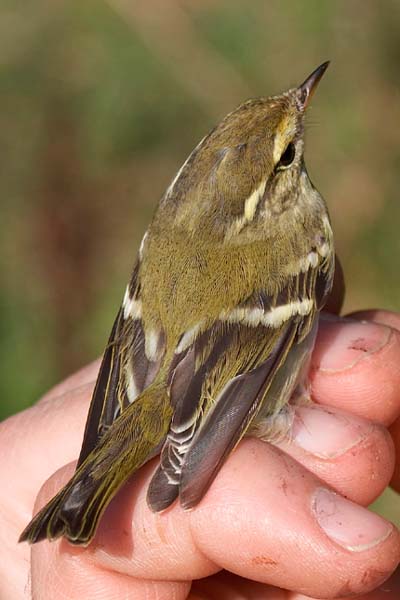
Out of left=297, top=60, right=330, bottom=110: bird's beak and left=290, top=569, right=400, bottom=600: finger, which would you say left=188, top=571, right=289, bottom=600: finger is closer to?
left=290, top=569, right=400, bottom=600: finger

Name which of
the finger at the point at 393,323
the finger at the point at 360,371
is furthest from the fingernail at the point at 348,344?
the finger at the point at 393,323

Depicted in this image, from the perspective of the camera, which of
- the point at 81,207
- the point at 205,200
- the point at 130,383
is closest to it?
the point at 130,383

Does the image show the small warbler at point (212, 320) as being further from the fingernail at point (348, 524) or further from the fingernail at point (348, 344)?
the fingernail at point (348, 524)

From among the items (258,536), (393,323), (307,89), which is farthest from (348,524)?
(307,89)

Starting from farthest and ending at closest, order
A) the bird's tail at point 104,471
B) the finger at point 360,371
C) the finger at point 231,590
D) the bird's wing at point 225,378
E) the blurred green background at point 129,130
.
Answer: the blurred green background at point 129,130, the finger at point 360,371, the finger at point 231,590, the bird's wing at point 225,378, the bird's tail at point 104,471

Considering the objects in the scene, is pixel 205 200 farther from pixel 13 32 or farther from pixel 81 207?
pixel 13 32

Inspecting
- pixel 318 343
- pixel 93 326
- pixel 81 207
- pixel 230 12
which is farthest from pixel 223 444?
pixel 230 12

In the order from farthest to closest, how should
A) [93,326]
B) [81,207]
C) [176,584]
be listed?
[81,207] → [93,326] → [176,584]
